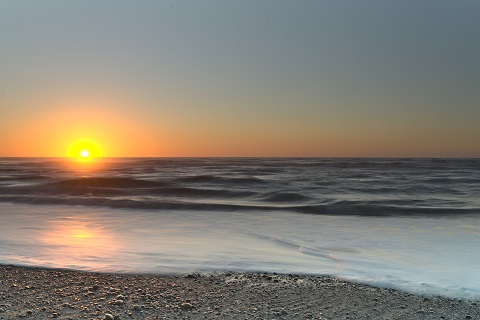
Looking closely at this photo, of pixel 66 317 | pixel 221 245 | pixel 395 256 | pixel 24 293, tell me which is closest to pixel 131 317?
pixel 66 317

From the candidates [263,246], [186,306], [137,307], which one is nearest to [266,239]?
[263,246]

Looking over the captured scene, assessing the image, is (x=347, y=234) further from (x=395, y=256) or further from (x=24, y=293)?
(x=24, y=293)

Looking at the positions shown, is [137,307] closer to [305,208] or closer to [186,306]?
[186,306]

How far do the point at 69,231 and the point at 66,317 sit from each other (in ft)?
16.0

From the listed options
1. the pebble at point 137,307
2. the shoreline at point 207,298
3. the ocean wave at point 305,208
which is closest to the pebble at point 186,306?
the shoreline at point 207,298

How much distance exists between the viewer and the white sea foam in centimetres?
495

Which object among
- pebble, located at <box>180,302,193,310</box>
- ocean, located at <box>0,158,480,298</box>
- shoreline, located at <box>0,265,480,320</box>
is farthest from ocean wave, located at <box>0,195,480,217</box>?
pebble, located at <box>180,302,193,310</box>

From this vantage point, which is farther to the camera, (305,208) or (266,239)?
(305,208)

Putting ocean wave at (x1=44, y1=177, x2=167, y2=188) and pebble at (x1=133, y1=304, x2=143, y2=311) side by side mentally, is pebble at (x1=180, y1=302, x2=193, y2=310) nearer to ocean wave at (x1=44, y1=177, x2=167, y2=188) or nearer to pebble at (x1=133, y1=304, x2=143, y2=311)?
pebble at (x1=133, y1=304, x2=143, y2=311)

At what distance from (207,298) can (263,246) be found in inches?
108

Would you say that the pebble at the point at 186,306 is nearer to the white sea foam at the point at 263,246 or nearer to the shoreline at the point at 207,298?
the shoreline at the point at 207,298

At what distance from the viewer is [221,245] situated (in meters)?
6.52

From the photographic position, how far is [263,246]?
21.4 feet

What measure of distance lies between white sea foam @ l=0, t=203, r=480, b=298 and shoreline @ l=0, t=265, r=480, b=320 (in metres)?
0.37
